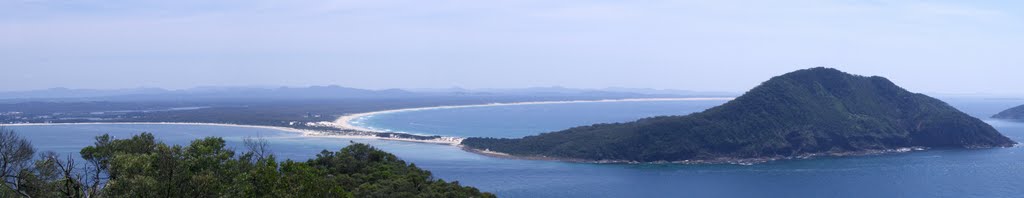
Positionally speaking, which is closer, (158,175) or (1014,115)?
(158,175)

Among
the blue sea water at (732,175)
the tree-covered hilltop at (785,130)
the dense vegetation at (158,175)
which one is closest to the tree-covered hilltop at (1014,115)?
the tree-covered hilltop at (785,130)

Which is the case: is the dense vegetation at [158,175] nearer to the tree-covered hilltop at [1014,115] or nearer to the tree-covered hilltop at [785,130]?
the tree-covered hilltop at [785,130]

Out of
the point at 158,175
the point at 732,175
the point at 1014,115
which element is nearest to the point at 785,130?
the point at 732,175

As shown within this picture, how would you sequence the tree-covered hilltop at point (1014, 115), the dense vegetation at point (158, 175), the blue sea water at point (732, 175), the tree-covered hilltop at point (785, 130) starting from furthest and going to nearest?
the tree-covered hilltop at point (1014, 115) → the tree-covered hilltop at point (785, 130) → the blue sea water at point (732, 175) → the dense vegetation at point (158, 175)

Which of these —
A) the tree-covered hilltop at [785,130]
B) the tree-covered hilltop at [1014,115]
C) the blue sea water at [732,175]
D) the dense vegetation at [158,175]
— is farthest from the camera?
the tree-covered hilltop at [1014,115]

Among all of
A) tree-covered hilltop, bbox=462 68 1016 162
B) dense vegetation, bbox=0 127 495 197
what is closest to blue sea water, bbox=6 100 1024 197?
tree-covered hilltop, bbox=462 68 1016 162

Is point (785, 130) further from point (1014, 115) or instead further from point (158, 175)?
point (1014, 115)

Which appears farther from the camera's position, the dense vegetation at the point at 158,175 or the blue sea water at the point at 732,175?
the blue sea water at the point at 732,175

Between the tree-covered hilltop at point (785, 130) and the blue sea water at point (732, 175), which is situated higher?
the tree-covered hilltop at point (785, 130)
